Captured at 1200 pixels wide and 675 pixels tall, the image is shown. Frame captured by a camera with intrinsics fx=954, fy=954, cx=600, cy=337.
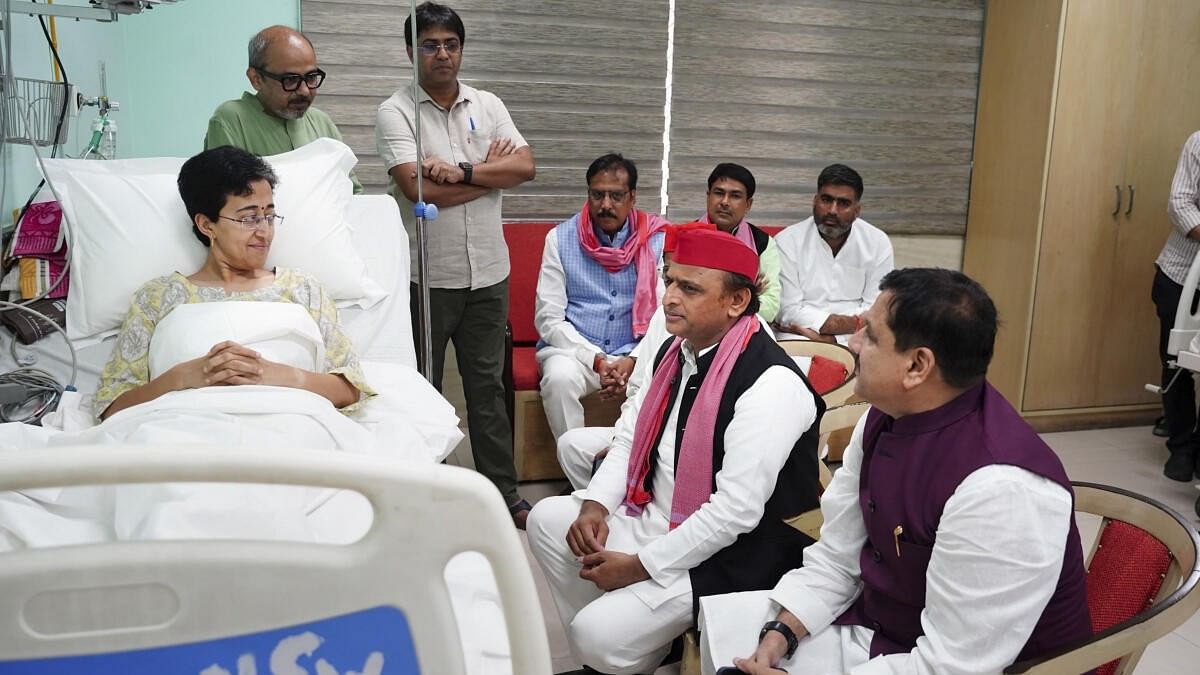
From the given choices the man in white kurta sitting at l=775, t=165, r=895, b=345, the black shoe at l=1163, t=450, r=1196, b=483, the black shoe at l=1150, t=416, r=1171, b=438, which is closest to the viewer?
the black shoe at l=1163, t=450, r=1196, b=483

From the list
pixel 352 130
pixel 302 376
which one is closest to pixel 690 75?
pixel 352 130

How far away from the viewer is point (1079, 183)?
13.8 ft

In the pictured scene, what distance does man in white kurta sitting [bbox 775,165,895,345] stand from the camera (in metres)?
3.91

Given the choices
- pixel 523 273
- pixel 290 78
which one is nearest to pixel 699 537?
pixel 290 78

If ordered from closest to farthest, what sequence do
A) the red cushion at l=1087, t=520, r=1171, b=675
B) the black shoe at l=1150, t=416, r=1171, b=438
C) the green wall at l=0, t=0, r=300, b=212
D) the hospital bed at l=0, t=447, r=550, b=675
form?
the hospital bed at l=0, t=447, r=550, b=675
the red cushion at l=1087, t=520, r=1171, b=675
the green wall at l=0, t=0, r=300, b=212
the black shoe at l=1150, t=416, r=1171, b=438

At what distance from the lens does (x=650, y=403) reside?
2.20 metres

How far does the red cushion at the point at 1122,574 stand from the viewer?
1560 millimetres

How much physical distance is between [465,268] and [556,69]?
123 centimetres

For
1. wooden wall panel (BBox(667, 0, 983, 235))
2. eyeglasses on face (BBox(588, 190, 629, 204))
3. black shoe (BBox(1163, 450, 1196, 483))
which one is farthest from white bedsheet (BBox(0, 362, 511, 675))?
black shoe (BBox(1163, 450, 1196, 483))

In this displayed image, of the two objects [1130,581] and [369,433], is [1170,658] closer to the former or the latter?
[1130,581]

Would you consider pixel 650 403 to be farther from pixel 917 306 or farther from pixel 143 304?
pixel 143 304

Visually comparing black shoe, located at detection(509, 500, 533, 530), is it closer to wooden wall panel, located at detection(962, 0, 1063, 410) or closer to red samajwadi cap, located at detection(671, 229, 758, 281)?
red samajwadi cap, located at detection(671, 229, 758, 281)

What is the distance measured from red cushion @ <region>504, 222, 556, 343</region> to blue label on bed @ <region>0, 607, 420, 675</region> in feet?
10.6

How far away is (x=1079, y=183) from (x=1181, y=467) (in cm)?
129
